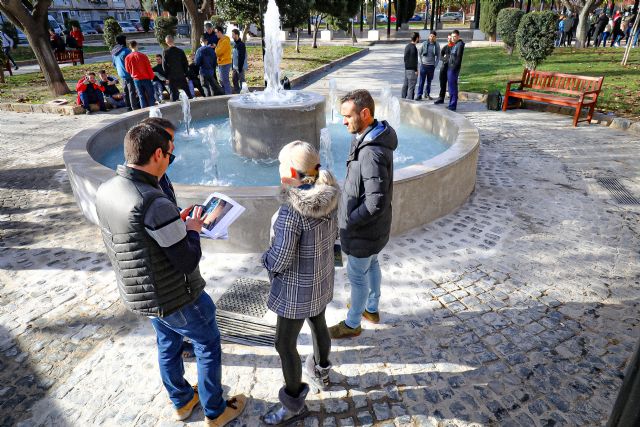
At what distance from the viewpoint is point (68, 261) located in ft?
14.8

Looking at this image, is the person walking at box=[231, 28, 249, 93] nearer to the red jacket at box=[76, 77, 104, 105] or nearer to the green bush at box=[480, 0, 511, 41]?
the red jacket at box=[76, 77, 104, 105]

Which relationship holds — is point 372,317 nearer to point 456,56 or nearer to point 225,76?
point 456,56

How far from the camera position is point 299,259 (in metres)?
2.31

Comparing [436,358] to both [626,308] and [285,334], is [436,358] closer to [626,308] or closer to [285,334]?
[285,334]

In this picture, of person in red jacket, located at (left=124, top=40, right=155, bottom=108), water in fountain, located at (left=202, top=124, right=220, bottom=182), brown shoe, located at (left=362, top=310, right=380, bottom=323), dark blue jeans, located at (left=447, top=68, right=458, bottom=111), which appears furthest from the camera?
dark blue jeans, located at (left=447, top=68, right=458, bottom=111)

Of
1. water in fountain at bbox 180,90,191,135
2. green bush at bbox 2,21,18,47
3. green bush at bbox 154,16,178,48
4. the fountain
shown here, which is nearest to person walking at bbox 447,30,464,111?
the fountain

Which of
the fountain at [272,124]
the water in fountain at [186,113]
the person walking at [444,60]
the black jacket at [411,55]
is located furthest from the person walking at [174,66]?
the person walking at [444,60]

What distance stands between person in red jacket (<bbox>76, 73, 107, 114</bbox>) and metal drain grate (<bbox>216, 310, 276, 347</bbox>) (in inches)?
417

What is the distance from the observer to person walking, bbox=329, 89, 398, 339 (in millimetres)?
2775

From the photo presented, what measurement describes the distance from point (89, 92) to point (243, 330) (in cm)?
1103

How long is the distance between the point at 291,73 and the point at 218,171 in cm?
1204

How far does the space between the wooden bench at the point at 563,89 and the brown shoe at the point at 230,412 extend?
9.71m

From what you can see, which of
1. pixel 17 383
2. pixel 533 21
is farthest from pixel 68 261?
pixel 533 21

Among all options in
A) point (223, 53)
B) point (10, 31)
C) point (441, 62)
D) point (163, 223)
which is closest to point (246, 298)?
point (163, 223)
